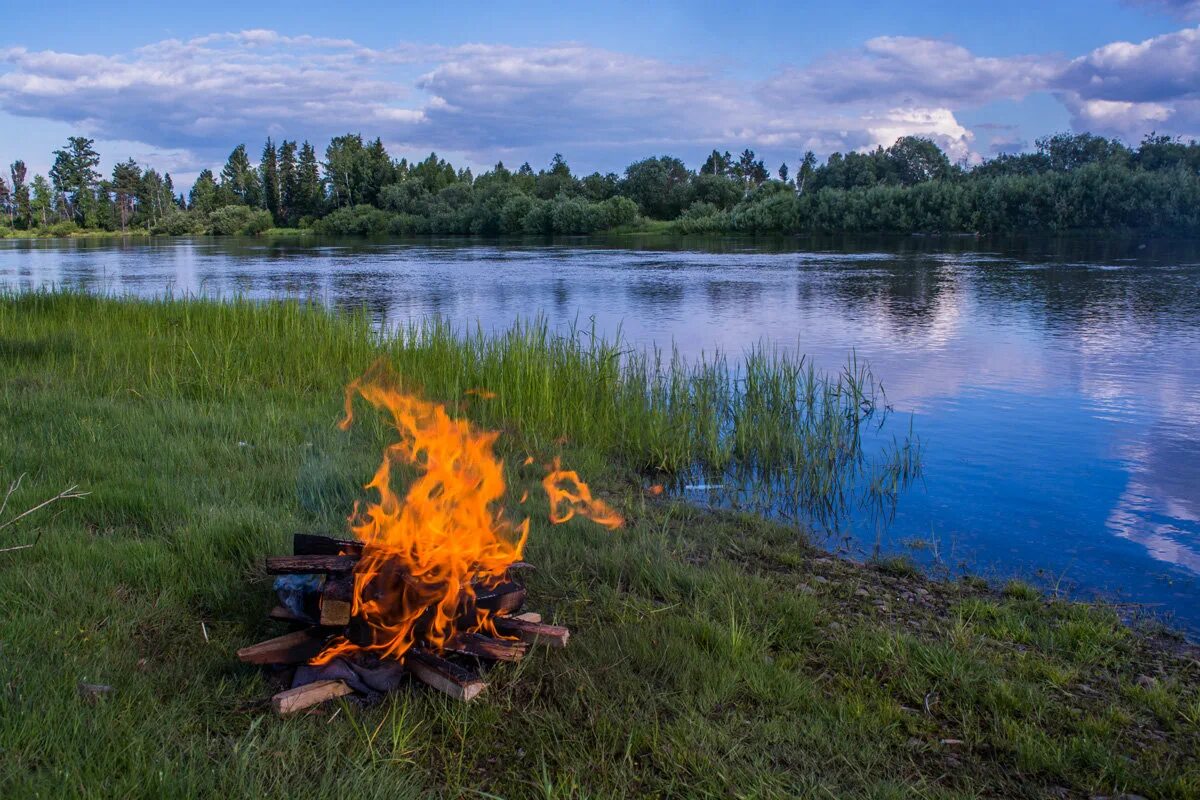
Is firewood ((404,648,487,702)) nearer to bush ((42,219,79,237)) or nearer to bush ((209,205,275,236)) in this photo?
bush ((209,205,275,236))

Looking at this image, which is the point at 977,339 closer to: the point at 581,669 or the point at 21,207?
Result: the point at 581,669

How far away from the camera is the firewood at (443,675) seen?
332 centimetres

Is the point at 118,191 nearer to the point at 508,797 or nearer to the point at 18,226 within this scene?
the point at 18,226

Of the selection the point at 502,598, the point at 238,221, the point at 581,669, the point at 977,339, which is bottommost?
the point at 581,669

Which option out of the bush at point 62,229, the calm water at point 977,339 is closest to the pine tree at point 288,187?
the bush at point 62,229

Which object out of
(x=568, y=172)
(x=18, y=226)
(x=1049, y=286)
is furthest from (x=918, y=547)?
(x=18, y=226)

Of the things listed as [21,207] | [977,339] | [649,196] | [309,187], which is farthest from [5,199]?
[977,339]

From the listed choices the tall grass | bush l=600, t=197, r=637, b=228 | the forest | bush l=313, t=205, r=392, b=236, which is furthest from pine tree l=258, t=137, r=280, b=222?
the tall grass

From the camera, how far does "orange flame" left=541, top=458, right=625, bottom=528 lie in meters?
5.58

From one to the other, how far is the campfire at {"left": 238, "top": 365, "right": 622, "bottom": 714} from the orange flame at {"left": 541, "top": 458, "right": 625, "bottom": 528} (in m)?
1.37

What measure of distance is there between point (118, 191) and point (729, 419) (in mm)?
122531

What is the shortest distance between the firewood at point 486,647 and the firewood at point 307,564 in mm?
529

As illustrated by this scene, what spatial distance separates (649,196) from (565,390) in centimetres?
7351

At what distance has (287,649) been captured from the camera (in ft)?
11.4
